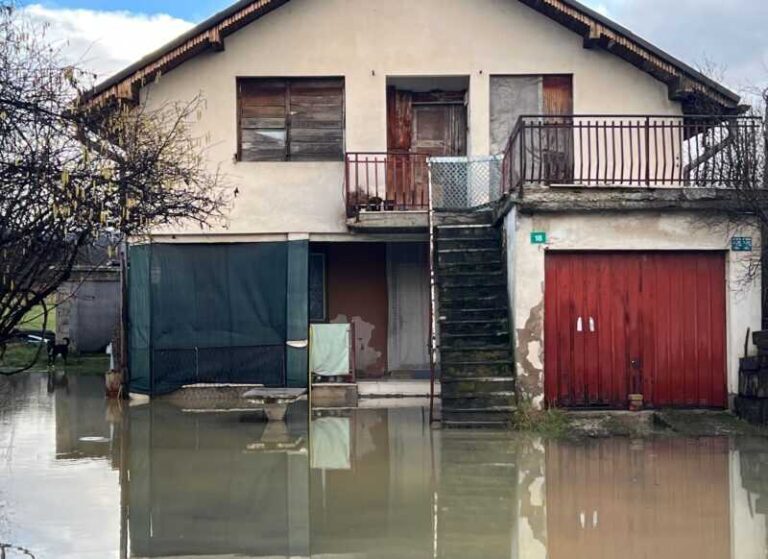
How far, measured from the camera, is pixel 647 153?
1241cm

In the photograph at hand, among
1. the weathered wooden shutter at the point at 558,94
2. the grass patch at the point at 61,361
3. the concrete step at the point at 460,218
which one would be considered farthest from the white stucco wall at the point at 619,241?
the grass patch at the point at 61,361

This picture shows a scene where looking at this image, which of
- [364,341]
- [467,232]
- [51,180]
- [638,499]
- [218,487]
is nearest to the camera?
[51,180]

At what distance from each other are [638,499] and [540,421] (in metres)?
3.79

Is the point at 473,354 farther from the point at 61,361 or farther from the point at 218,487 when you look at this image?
the point at 61,361

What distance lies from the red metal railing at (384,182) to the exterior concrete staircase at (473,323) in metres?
0.94

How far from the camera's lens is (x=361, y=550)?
24.2 feet

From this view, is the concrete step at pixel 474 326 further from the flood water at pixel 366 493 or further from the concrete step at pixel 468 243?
the concrete step at pixel 468 243

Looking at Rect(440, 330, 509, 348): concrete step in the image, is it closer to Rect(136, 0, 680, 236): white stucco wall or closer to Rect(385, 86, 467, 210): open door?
Rect(136, 0, 680, 236): white stucco wall

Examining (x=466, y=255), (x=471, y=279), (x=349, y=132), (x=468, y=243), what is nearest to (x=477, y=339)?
(x=471, y=279)

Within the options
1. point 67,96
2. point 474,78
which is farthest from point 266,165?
point 67,96

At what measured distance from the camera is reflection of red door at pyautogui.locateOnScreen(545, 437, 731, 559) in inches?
291

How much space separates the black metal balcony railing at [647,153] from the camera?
43.2ft

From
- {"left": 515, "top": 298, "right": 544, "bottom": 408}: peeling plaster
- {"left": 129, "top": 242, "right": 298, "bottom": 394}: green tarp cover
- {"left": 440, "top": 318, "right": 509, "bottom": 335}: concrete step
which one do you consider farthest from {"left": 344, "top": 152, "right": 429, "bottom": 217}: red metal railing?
{"left": 515, "top": 298, "right": 544, "bottom": 408}: peeling plaster

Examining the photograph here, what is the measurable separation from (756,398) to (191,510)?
25.2 feet
